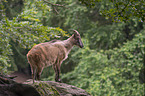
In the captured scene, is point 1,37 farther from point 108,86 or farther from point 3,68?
point 108,86

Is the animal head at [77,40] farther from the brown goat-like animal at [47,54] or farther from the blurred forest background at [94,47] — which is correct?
the blurred forest background at [94,47]

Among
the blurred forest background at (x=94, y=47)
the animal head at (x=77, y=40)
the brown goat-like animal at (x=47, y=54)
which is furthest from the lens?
the blurred forest background at (x=94, y=47)

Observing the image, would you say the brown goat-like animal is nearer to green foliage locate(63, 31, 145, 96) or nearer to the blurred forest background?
the blurred forest background

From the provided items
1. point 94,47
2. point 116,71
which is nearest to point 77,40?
point 116,71

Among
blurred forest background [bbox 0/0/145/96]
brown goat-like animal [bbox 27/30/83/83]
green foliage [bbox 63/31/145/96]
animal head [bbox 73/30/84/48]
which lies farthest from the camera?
green foliage [bbox 63/31/145/96]

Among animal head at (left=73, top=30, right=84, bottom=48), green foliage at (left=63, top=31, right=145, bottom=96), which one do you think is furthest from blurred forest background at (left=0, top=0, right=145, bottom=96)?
animal head at (left=73, top=30, right=84, bottom=48)

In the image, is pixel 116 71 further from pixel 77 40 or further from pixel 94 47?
pixel 77 40

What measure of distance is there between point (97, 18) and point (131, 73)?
18.5ft

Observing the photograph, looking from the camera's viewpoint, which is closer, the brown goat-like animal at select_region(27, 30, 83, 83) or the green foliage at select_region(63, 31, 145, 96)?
the brown goat-like animal at select_region(27, 30, 83, 83)

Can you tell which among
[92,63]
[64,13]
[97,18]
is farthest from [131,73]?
[64,13]

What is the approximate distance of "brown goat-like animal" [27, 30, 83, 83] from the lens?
5438mm

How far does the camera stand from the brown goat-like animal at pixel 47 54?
17.8ft

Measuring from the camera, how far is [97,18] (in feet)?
54.0

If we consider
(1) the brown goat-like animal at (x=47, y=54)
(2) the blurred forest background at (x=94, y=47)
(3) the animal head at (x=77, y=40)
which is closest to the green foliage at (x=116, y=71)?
(2) the blurred forest background at (x=94, y=47)
